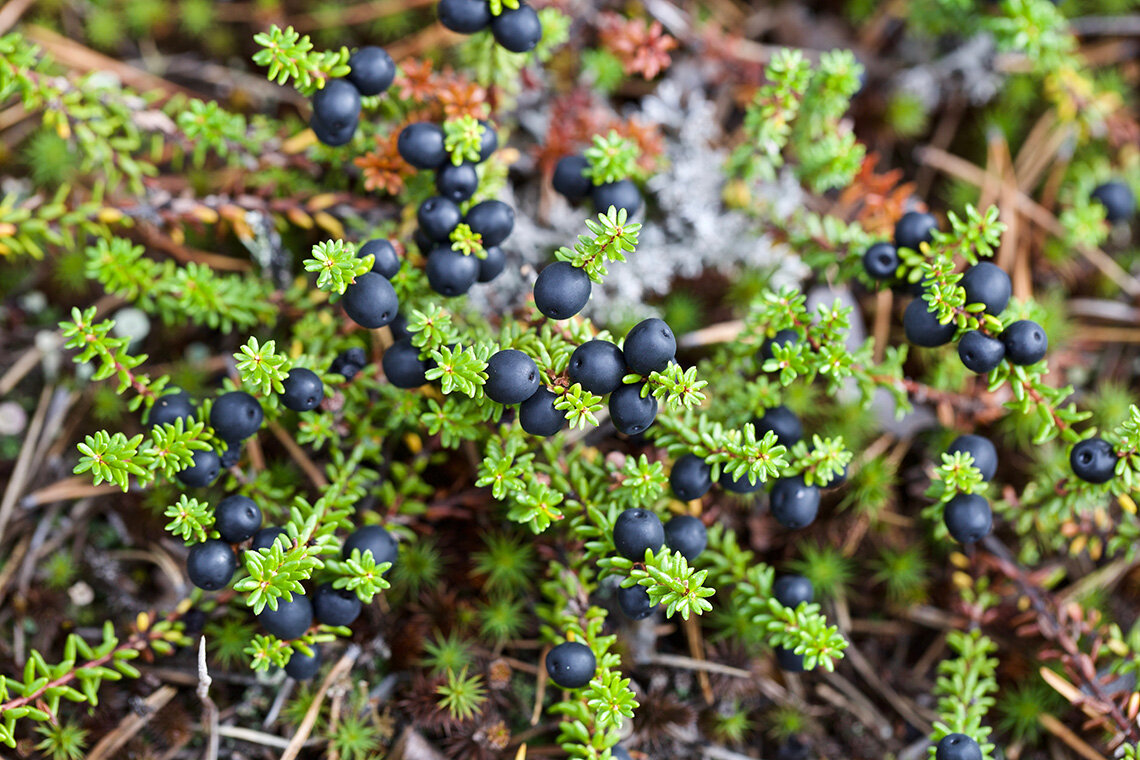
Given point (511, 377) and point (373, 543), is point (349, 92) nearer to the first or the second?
point (511, 377)

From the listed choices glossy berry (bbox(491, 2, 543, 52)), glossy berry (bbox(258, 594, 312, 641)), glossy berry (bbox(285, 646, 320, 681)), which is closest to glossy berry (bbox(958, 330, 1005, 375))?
glossy berry (bbox(491, 2, 543, 52))

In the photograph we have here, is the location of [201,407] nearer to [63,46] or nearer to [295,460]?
[295,460]

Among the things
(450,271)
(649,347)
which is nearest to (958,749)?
(649,347)

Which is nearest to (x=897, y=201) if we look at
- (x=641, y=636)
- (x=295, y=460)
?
(x=641, y=636)

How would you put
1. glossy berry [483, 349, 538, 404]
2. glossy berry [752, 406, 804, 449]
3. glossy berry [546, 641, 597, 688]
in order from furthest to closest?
glossy berry [752, 406, 804, 449] < glossy berry [546, 641, 597, 688] < glossy berry [483, 349, 538, 404]

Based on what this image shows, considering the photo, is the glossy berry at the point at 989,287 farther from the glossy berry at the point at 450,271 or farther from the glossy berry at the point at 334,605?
the glossy berry at the point at 334,605

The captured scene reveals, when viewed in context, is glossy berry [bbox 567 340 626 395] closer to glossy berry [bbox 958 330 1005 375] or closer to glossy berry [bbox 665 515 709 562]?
glossy berry [bbox 665 515 709 562]
